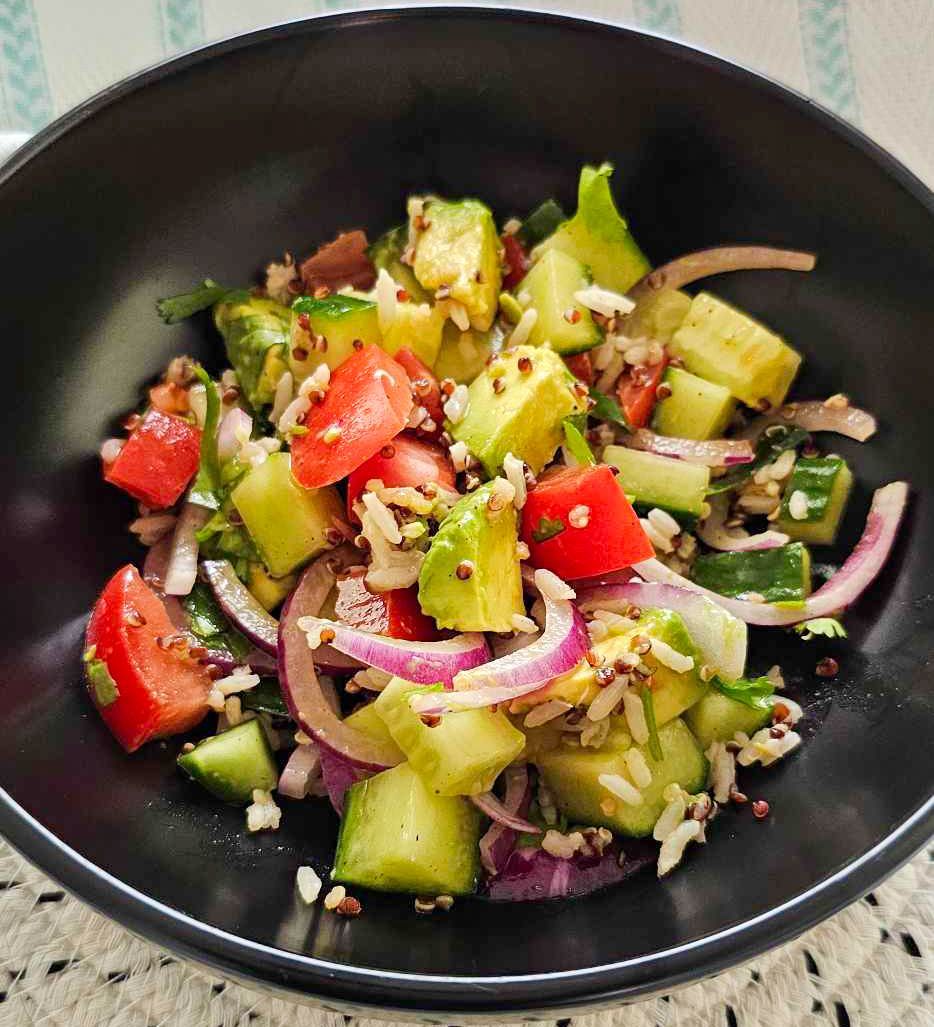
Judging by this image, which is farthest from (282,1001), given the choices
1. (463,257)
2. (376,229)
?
(376,229)

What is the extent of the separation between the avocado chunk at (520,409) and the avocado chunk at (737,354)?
38cm

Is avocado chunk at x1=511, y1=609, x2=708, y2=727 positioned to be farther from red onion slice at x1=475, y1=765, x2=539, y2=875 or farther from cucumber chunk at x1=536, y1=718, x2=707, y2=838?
red onion slice at x1=475, y1=765, x2=539, y2=875

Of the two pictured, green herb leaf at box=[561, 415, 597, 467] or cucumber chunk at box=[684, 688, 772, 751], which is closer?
cucumber chunk at box=[684, 688, 772, 751]

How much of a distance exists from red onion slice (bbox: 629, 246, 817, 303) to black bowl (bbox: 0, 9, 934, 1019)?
36 millimetres

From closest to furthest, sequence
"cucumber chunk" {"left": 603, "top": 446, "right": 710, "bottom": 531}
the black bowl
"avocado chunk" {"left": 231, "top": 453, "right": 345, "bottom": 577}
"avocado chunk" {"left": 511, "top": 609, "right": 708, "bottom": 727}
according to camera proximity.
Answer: the black bowl < "avocado chunk" {"left": 511, "top": 609, "right": 708, "bottom": 727} < "avocado chunk" {"left": 231, "top": 453, "right": 345, "bottom": 577} < "cucumber chunk" {"left": 603, "top": 446, "right": 710, "bottom": 531}

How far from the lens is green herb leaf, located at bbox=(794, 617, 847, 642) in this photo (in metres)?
2.23

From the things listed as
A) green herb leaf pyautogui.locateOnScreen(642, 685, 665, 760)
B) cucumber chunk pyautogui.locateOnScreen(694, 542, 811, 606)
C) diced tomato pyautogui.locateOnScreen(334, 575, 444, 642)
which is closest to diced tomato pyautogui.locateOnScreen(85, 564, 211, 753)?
diced tomato pyautogui.locateOnScreen(334, 575, 444, 642)

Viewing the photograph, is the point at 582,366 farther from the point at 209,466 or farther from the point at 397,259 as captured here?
the point at 209,466

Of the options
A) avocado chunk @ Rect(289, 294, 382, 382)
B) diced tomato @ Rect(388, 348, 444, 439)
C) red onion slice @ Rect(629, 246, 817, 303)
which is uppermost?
avocado chunk @ Rect(289, 294, 382, 382)

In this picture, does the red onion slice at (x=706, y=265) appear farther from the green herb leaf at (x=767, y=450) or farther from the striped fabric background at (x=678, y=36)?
the striped fabric background at (x=678, y=36)

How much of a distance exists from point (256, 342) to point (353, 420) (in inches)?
16.2

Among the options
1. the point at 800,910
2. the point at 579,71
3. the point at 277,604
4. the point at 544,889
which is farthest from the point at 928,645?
the point at 579,71

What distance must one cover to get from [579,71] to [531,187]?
290 millimetres

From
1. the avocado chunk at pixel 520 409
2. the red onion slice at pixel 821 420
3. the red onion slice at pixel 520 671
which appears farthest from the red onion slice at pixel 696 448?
the red onion slice at pixel 520 671
